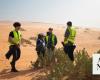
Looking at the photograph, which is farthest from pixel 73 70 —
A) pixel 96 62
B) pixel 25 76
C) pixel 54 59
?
pixel 54 59

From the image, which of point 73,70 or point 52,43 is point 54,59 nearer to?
point 52,43

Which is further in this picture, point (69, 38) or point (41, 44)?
point (41, 44)

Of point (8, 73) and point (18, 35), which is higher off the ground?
point (18, 35)

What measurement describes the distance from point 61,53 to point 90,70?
136 inches

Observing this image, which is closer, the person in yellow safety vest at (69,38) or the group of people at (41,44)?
the group of people at (41,44)

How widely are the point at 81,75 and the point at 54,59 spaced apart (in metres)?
3.29

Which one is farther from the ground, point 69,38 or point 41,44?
point 69,38

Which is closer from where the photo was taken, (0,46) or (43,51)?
(43,51)

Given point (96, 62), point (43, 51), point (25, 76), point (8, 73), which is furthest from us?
point (43, 51)

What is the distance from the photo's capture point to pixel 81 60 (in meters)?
9.13

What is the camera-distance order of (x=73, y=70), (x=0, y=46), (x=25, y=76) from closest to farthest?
(x=73, y=70) → (x=25, y=76) → (x=0, y=46)

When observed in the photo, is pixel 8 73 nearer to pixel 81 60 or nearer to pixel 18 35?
pixel 18 35

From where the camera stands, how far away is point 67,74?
887 cm

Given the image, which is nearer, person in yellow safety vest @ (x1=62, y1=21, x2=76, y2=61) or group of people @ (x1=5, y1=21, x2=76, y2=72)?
group of people @ (x1=5, y1=21, x2=76, y2=72)
